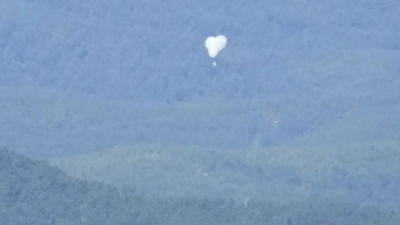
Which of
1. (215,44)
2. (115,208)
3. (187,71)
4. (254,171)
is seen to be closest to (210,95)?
(187,71)

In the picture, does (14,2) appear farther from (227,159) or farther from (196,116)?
(227,159)

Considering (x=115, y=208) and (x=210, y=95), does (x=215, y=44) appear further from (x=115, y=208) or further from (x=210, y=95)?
(x=115, y=208)

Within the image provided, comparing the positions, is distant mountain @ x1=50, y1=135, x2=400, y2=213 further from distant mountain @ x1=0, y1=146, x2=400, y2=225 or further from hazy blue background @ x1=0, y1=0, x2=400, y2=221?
distant mountain @ x1=0, y1=146, x2=400, y2=225

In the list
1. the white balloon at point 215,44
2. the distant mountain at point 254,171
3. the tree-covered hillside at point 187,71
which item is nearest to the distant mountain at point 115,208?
the distant mountain at point 254,171

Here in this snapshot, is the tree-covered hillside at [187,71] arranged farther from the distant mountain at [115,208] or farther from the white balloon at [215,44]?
the distant mountain at [115,208]

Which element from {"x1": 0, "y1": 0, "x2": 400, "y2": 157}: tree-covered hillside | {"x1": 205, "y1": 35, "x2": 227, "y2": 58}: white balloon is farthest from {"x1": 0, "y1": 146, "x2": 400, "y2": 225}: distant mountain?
{"x1": 205, "y1": 35, "x2": 227, "y2": 58}: white balloon
